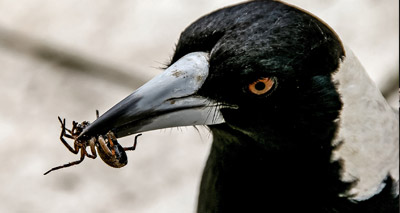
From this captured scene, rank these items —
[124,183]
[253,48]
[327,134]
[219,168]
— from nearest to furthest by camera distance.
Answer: [253,48] → [327,134] → [219,168] → [124,183]

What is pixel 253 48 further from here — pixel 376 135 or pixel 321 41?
pixel 376 135

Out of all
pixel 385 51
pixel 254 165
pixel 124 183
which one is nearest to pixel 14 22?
pixel 124 183

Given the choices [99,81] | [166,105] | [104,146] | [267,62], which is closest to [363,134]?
[267,62]

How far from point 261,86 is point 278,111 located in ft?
0.30

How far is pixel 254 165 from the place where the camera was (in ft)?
5.47

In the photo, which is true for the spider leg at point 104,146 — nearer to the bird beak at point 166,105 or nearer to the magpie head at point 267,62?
the bird beak at point 166,105

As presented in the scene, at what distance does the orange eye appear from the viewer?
56.5 inches

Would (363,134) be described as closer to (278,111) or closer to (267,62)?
(278,111)

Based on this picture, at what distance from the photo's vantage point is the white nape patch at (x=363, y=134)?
61.3 inches

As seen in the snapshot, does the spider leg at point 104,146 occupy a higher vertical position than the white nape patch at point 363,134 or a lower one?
higher

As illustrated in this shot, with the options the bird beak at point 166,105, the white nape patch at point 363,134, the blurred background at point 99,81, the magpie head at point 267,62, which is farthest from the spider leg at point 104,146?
the blurred background at point 99,81

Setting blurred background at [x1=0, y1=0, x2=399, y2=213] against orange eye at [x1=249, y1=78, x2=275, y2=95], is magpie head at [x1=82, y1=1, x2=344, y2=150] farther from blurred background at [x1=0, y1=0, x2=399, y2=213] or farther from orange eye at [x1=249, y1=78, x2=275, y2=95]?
blurred background at [x1=0, y1=0, x2=399, y2=213]

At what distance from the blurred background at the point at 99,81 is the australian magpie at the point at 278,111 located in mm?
1220

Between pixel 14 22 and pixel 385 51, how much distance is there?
1.76m
